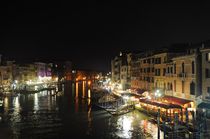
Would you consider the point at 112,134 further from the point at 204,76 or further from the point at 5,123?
the point at 5,123

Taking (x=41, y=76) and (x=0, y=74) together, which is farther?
(x=41, y=76)

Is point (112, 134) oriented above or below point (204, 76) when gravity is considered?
below

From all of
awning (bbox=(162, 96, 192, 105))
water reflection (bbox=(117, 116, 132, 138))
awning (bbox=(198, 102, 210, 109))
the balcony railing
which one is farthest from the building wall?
water reflection (bbox=(117, 116, 132, 138))

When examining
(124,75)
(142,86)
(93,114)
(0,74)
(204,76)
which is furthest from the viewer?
(0,74)

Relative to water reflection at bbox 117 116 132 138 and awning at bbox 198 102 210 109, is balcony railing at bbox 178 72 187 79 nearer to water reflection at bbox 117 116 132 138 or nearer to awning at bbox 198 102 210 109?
awning at bbox 198 102 210 109

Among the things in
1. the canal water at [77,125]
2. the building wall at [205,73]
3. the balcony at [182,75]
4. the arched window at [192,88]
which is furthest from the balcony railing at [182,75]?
the canal water at [77,125]

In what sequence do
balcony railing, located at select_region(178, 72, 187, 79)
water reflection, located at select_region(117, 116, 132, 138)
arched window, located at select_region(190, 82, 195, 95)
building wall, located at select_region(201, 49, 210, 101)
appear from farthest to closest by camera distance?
balcony railing, located at select_region(178, 72, 187, 79) → arched window, located at select_region(190, 82, 195, 95) → building wall, located at select_region(201, 49, 210, 101) → water reflection, located at select_region(117, 116, 132, 138)

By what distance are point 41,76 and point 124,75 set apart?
9314 centimetres

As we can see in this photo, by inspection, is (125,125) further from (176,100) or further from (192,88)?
(192,88)

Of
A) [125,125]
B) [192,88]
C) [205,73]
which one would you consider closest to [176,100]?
[192,88]

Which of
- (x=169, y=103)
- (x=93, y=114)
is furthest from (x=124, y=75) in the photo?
(x=169, y=103)

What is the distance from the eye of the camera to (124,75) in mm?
83062

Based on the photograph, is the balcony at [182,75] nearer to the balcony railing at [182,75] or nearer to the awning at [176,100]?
the balcony railing at [182,75]

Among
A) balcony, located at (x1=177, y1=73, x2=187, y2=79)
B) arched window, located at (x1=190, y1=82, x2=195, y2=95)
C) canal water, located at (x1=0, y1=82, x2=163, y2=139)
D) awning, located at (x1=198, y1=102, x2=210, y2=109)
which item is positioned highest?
balcony, located at (x1=177, y1=73, x2=187, y2=79)
